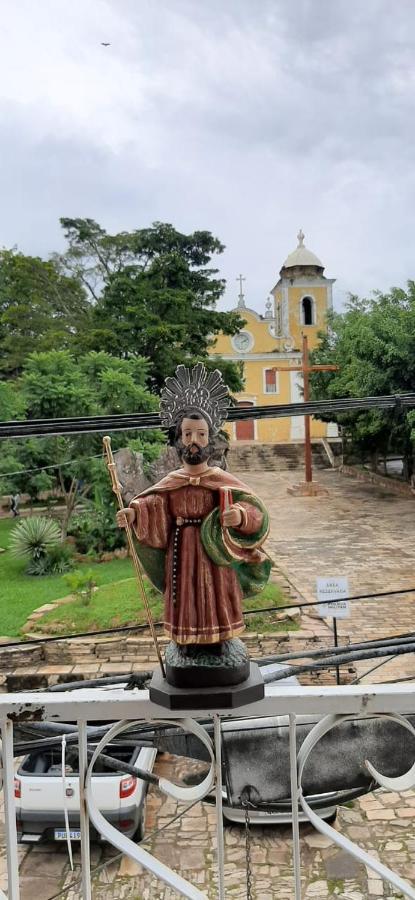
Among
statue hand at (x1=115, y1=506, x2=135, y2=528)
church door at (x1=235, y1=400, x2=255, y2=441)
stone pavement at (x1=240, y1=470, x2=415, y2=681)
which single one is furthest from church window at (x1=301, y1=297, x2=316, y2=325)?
statue hand at (x1=115, y1=506, x2=135, y2=528)

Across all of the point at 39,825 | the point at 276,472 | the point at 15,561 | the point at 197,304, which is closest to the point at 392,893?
the point at 39,825

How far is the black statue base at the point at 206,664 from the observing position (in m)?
1.97

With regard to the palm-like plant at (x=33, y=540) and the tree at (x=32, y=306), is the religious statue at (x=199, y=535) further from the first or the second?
the tree at (x=32, y=306)

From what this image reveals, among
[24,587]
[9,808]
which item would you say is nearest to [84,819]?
[9,808]

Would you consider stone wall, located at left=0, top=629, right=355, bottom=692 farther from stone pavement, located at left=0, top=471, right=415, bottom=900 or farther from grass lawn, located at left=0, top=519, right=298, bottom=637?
stone pavement, located at left=0, top=471, right=415, bottom=900

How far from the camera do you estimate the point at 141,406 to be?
14031 millimetres

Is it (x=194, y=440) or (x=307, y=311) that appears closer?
(x=194, y=440)

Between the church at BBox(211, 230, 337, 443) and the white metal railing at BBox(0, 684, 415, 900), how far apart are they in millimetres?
30311

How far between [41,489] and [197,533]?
12.6 metres

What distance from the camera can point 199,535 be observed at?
2.26m

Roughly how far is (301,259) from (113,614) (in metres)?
27.1

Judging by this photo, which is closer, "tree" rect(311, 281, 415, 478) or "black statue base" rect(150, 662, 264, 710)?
"black statue base" rect(150, 662, 264, 710)

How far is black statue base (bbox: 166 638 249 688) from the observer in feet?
6.46

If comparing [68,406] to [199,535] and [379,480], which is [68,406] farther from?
[379,480]
